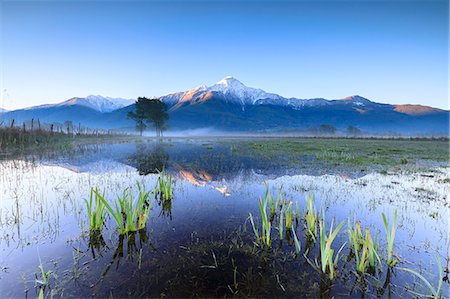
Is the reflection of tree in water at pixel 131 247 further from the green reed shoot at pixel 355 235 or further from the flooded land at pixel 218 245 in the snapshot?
the green reed shoot at pixel 355 235

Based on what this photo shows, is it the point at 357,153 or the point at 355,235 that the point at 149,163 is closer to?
the point at 355,235

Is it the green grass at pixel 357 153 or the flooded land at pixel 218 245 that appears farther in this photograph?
the green grass at pixel 357 153

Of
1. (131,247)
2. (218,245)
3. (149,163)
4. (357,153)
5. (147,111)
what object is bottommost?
(218,245)

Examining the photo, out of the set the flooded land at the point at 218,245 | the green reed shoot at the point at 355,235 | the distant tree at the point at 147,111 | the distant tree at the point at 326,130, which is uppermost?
the distant tree at the point at 147,111

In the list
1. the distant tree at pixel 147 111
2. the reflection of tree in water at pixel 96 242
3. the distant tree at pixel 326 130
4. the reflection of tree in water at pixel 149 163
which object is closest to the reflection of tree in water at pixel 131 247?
the reflection of tree in water at pixel 96 242

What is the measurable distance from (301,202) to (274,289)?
5719 millimetres

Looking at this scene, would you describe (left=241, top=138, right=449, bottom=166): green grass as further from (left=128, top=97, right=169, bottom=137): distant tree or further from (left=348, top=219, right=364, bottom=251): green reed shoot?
(left=128, top=97, right=169, bottom=137): distant tree

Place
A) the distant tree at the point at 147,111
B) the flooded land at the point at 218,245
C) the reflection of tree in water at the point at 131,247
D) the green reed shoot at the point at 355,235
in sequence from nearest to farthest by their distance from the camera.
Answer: the flooded land at the point at 218,245 < the green reed shoot at the point at 355,235 < the reflection of tree in water at the point at 131,247 < the distant tree at the point at 147,111

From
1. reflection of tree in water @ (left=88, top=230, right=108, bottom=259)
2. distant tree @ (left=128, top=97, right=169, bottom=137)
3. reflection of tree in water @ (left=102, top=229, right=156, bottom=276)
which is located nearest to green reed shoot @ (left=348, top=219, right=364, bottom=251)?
reflection of tree in water @ (left=102, top=229, right=156, bottom=276)

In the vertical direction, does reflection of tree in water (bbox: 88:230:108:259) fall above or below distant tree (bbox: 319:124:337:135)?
below

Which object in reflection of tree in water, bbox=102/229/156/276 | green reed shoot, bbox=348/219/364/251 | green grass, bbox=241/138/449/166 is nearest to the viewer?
green reed shoot, bbox=348/219/364/251

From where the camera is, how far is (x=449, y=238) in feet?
20.8

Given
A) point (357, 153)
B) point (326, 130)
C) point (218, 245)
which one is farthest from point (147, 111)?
point (326, 130)

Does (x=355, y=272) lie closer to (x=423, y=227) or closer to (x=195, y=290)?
(x=195, y=290)
